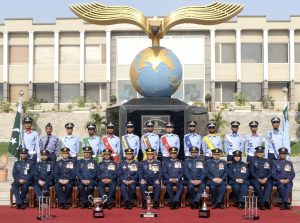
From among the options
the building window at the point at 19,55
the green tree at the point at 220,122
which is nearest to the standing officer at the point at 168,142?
the green tree at the point at 220,122

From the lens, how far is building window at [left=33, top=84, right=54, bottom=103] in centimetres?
4491

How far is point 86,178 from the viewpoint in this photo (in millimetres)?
11258

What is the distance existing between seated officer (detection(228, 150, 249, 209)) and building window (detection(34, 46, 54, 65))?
115 feet

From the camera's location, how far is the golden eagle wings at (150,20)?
1362 centimetres

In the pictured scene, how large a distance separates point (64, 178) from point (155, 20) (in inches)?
195

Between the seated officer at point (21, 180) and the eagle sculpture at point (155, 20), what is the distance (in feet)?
14.3

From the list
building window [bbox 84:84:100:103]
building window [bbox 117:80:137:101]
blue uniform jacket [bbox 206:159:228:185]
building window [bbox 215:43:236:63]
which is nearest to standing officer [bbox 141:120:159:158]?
blue uniform jacket [bbox 206:159:228:185]

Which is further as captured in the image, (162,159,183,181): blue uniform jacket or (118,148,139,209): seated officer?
(162,159,183,181): blue uniform jacket

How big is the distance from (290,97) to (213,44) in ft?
25.2

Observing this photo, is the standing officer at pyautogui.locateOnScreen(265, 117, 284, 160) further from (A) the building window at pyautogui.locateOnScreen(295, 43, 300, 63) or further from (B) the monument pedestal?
(A) the building window at pyautogui.locateOnScreen(295, 43, 300, 63)

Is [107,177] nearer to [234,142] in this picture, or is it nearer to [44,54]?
[234,142]

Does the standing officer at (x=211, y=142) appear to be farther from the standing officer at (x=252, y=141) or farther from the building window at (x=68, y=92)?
the building window at (x=68, y=92)

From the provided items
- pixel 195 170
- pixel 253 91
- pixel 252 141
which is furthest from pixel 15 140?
pixel 253 91

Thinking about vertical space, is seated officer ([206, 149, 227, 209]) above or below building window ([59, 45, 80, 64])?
below
